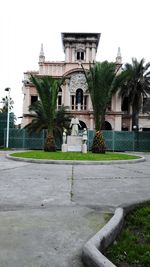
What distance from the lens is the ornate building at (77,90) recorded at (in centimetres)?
3634

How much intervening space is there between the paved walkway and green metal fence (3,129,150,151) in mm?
19667

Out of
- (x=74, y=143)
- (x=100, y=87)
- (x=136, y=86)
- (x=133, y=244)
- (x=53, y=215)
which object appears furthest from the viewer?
(x=136, y=86)

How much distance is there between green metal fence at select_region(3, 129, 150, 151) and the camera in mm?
27188

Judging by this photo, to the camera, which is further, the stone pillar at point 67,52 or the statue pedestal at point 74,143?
the stone pillar at point 67,52

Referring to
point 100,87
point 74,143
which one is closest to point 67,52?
point 100,87

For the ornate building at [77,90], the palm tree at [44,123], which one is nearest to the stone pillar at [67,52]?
the ornate building at [77,90]

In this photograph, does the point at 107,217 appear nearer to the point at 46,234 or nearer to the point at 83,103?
the point at 46,234

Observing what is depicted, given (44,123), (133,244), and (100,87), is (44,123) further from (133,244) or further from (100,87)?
(133,244)

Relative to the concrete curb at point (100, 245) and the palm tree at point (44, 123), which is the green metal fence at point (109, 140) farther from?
the concrete curb at point (100, 245)

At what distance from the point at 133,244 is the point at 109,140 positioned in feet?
79.5

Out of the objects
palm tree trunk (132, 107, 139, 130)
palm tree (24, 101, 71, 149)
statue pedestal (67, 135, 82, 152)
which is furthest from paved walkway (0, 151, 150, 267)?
palm tree trunk (132, 107, 139, 130)

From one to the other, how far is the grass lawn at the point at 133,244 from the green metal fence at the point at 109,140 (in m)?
22.8

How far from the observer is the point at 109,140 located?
27.2m

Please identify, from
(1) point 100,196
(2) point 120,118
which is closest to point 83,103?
(2) point 120,118
